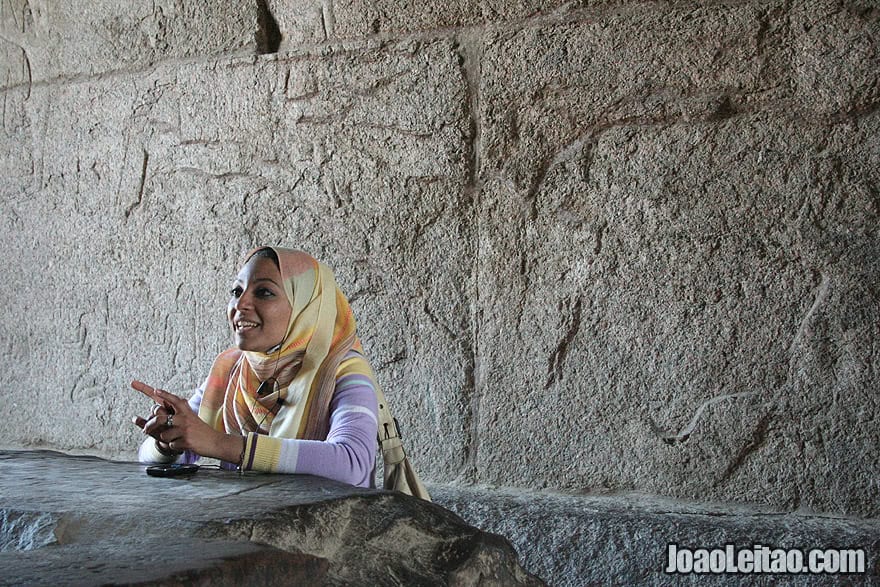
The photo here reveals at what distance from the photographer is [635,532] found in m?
3.13

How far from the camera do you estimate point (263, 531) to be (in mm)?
1855

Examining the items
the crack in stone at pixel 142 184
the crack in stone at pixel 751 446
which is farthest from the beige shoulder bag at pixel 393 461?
the crack in stone at pixel 142 184

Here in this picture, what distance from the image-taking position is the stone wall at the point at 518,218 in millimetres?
3039

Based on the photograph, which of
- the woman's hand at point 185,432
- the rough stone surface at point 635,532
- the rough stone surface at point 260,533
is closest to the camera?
the rough stone surface at point 260,533

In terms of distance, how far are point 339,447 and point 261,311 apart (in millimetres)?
463

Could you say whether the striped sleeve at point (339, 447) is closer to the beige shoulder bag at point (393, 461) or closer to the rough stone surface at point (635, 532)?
the beige shoulder bag at point (393, 461)

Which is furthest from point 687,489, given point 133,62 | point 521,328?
point 133,62

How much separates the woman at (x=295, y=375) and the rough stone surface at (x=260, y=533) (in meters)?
0.20

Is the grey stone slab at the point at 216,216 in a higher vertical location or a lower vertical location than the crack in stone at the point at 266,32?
lower

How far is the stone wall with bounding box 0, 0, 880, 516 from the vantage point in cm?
304

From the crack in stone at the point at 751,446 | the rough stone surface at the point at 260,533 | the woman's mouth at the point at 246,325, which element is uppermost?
the woman's mouth at the point at 246,325

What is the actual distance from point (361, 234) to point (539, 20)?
3.47 feet

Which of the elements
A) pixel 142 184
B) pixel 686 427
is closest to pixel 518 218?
pixel 686 427

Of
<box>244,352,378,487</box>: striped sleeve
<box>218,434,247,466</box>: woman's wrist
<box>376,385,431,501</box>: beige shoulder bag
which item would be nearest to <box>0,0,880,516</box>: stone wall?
<box>376,385,431,501</box>: beige shoulder bag
